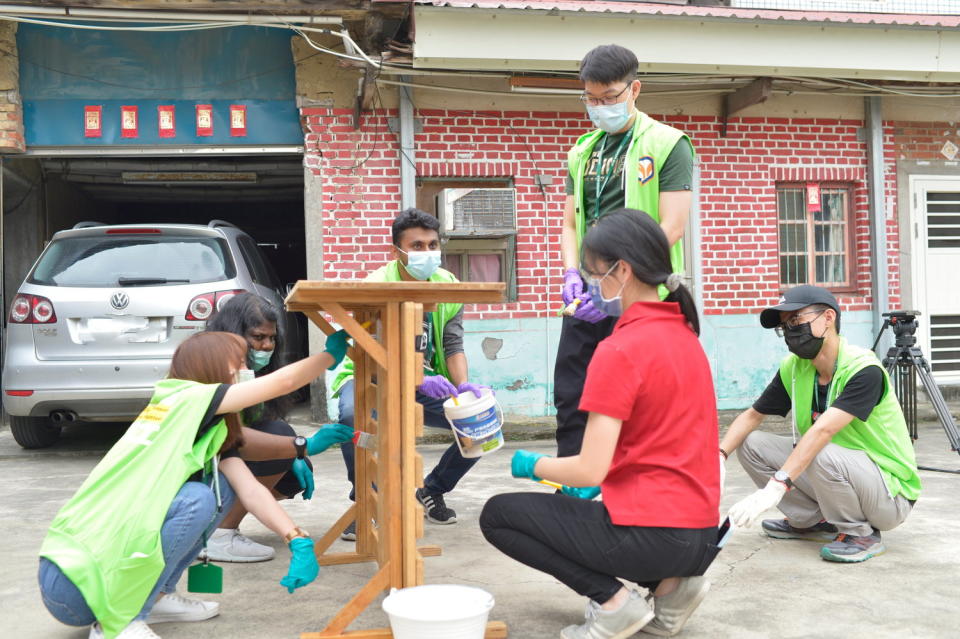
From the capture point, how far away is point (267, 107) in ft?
27.0

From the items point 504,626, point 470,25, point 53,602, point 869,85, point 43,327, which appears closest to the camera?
point 53,602

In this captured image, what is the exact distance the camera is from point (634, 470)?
268 centimetres

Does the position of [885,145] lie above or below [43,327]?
above

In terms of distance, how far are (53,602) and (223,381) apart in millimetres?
807

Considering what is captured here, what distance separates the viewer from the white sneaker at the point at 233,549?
3.79 meters

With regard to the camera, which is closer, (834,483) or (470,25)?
(834,483)

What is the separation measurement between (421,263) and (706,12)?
15.2 ft

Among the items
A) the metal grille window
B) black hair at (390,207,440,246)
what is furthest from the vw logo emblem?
the metal grille window

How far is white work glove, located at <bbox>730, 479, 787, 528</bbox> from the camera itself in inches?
129

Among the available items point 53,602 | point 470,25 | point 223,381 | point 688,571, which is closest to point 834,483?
point 688,571

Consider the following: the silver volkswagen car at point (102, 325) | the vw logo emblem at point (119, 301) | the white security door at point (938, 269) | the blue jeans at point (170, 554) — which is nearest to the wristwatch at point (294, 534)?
the blue jeans at point (170, 554)

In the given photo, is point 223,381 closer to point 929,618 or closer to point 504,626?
point 504,626

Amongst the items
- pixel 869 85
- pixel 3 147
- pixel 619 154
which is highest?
pixel 869 85

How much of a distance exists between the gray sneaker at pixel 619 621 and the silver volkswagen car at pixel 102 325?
12.4ft
